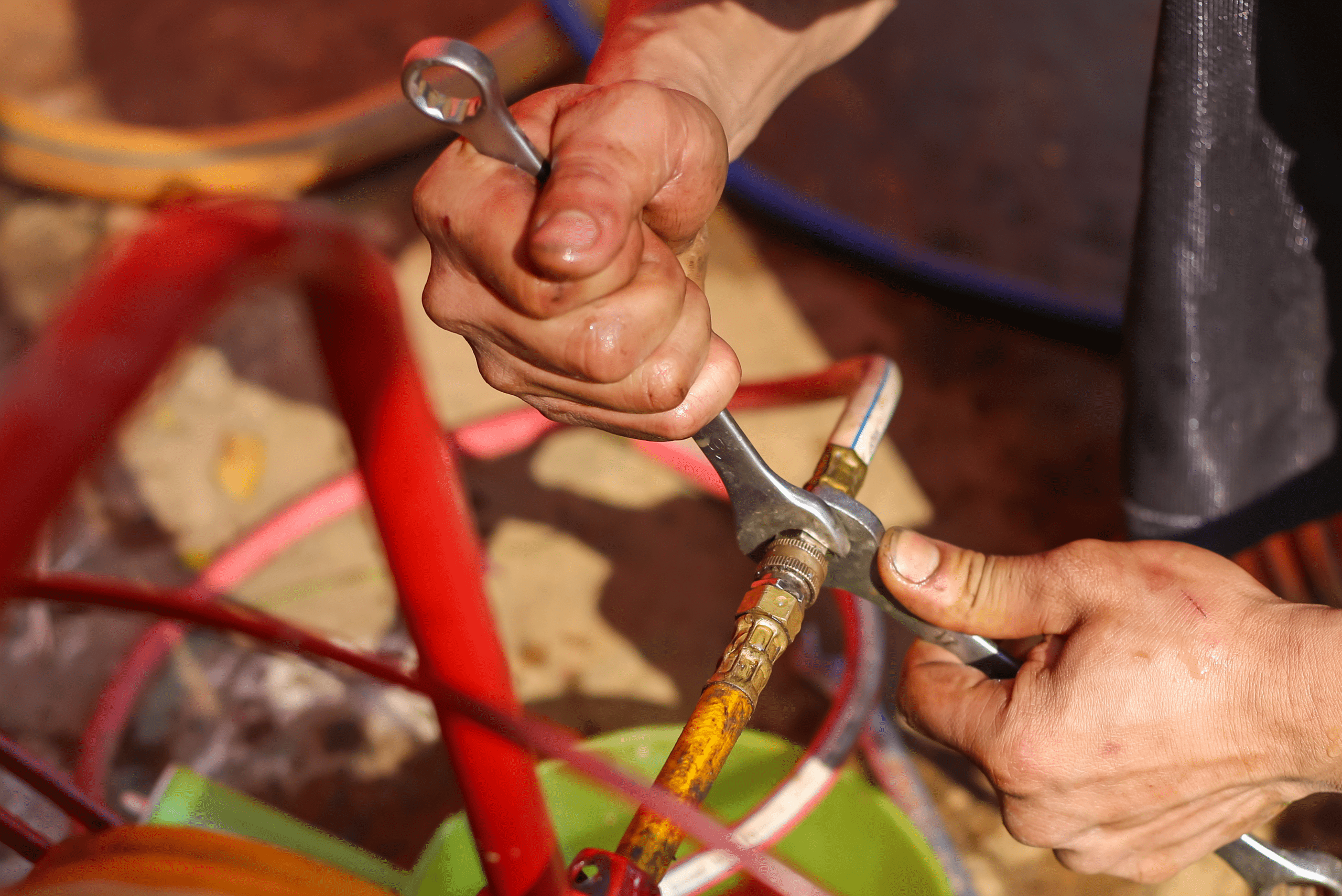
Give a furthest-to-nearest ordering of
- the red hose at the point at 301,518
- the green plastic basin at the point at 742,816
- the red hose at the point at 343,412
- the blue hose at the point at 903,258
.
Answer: the blue hose at the point at 903,258 < the red hose at the point at 301,518 < the green plastic basin at the point at 742,816 < the red hose at the point at 343,412

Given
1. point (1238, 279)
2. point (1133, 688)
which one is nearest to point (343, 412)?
point (1133, 688)

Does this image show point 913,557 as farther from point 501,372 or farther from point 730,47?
point 730,47

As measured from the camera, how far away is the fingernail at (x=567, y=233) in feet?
1.61

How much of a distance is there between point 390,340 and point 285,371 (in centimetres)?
127

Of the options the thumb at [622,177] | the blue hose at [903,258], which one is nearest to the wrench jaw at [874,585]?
the thumb at [622,177]

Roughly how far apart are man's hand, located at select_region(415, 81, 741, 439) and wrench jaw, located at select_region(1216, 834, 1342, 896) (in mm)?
533

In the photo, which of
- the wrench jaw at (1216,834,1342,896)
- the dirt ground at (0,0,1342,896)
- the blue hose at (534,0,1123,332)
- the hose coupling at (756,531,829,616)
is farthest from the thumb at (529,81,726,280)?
the blue hose at (534,0,1123,332)

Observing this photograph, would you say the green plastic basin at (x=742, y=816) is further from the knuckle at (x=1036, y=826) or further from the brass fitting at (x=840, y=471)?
the brass fitting at (x=840, y=471)

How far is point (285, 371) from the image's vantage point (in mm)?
1719

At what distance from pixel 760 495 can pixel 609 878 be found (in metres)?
0.26

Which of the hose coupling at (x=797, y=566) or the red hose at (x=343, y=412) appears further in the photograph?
the hose coupling at (x=797, y=566)

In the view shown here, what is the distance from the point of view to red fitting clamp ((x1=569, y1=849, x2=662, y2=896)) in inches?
18.8

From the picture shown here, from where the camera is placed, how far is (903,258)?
1.68 m

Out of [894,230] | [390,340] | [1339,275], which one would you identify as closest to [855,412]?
[390,340]
